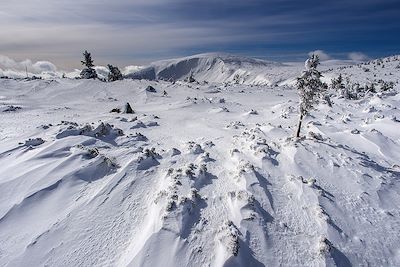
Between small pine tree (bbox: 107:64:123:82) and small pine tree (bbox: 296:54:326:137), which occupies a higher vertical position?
small pine tree (bbox: 296:54:326:137)

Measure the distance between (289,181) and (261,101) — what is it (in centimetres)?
3980

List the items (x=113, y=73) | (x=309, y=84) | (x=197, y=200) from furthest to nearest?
1. (x=113, y=73)
2. (x=309, y=84)
3. (x=197, y=200)

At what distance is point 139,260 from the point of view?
11188 millimetres

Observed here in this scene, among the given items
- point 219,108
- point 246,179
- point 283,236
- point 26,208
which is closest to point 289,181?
point 246,179

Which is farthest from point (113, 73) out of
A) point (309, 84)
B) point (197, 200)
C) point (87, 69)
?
point (197, 200)

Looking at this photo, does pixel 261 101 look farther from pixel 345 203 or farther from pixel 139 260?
pixel 139 260

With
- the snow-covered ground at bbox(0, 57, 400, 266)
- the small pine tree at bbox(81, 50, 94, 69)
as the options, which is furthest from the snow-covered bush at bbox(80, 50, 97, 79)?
the snow-covered ground at bbox(0, 57, 400, 266)

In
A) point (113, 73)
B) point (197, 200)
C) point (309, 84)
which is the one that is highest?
point (309, 84)

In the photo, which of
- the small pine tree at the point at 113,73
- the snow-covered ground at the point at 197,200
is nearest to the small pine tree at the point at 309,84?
Result: the snow-covered ground at the point at 197,200

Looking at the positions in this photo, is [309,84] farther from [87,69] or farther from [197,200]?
[87,69]

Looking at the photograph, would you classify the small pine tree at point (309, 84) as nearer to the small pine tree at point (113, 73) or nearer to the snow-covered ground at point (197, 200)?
the snow-covered ground at point (197, 200)

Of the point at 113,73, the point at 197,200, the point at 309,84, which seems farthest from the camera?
the point at 113,73

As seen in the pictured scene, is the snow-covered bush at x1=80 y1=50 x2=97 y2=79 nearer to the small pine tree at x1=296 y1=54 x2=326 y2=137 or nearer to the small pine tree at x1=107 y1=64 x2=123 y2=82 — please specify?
the small pine tree at x1=107 y1=64 x2=123 y2=82

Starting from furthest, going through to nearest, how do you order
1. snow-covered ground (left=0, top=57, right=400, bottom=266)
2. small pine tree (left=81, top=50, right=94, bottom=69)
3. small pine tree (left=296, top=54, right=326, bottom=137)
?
small pine tree (left=81, top=50, right=94, bottom=69) → small pine tree (left=296, top=54, right=326, bottom=137) → snow-covered ground (left=0, top=57, right=400, bottom=266)
